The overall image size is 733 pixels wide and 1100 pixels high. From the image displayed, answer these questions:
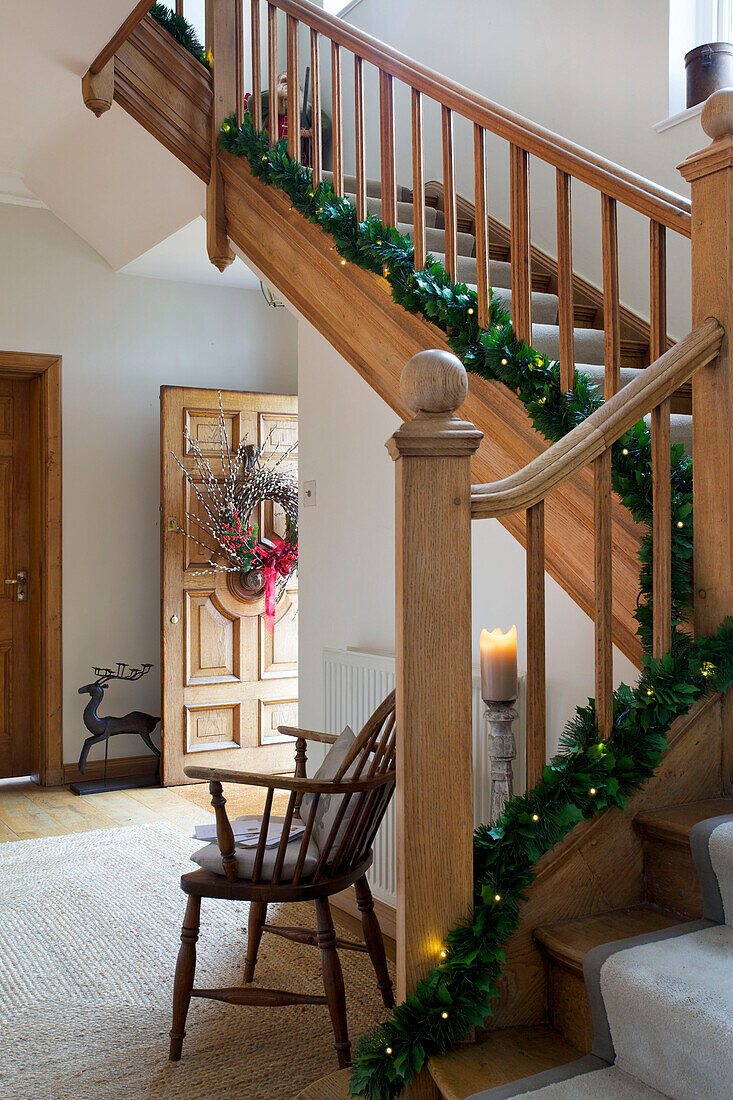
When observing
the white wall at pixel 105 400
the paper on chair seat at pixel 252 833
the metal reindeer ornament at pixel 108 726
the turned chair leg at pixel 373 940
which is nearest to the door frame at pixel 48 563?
the white wall at pixel 105 400

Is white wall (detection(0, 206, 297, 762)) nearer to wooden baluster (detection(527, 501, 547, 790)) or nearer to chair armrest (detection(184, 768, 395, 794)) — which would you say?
chair armrest (detection(184, 768, 395, 794))

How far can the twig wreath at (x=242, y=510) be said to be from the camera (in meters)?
5.16

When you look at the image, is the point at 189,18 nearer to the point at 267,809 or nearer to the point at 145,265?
the point at 145,265

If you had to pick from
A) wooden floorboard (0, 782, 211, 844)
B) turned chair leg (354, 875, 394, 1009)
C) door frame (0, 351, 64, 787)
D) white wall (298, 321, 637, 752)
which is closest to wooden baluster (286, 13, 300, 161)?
white wall (298, 321, 637, 752)

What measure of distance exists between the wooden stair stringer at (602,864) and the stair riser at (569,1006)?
0.02 meters

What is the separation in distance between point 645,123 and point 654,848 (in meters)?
2.66

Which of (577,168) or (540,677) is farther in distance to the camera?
(577,168)

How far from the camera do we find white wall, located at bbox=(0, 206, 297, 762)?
4.94 m

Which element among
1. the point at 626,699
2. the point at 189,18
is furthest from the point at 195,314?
the point at 626,699

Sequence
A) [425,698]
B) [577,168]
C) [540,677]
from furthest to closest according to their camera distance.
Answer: [577,168] → [540,677] → [425,698]

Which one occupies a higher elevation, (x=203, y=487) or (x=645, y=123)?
(x=645, y=123)

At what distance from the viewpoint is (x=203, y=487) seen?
5199mm

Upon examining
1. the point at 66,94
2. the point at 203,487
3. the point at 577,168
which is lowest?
the point at 203,487

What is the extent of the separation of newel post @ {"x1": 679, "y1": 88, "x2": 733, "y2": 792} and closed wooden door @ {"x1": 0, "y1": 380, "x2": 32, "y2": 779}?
3996 mm
